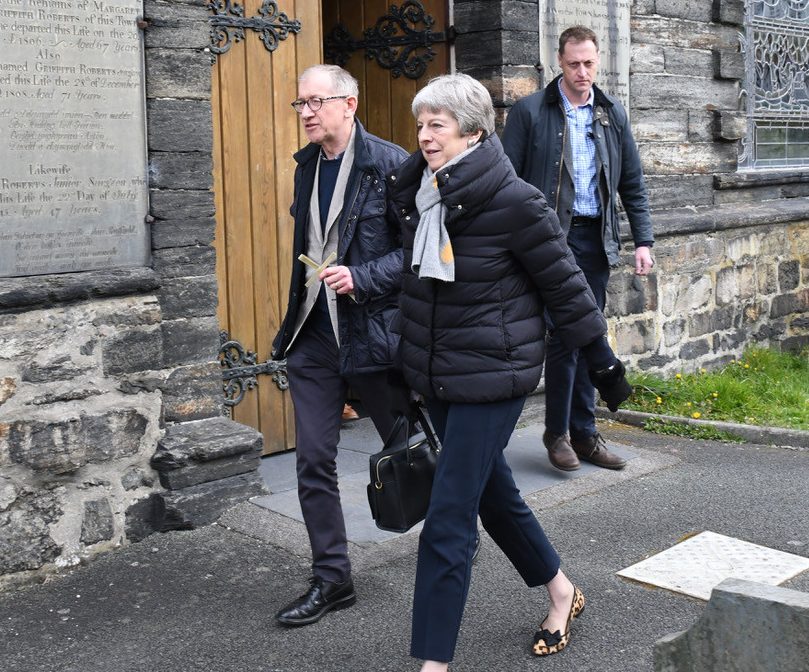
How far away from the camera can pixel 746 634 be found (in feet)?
8.43

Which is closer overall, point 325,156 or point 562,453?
point 325,156

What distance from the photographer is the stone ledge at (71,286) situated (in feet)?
15.4

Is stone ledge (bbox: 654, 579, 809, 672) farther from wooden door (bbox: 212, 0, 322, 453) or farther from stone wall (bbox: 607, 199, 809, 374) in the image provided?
stone wall (bbox: 607, 199, 809, 374)

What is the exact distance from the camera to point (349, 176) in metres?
4.42

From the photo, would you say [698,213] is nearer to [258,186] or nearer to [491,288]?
[258,186]

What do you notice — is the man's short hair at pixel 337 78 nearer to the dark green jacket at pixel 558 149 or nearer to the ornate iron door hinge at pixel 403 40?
the dark green jacket at pixel 558 149

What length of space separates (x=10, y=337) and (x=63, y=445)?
1.62ft

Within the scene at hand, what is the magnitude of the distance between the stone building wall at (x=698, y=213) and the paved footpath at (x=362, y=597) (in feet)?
7.96

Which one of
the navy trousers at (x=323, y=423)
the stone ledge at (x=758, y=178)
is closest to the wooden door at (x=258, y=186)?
the navy trousers at (x=323, y=423)

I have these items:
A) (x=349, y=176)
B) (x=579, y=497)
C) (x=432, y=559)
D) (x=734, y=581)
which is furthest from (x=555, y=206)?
(x=734, y=581)

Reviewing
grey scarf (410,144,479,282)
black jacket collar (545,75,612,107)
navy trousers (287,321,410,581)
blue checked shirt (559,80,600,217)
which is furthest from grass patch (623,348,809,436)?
grey scarf (410,144,479,282)

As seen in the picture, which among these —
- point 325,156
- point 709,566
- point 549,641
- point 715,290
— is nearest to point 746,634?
point 549,641

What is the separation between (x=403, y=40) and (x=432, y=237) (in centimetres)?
381

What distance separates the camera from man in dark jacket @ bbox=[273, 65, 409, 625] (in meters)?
4.33
